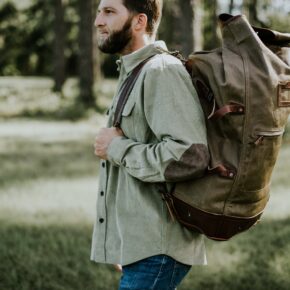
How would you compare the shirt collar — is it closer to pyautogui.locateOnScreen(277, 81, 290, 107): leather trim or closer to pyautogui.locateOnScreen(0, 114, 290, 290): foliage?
pyautogui.locateOnScreen(277, 81, 290, 107): leather trim

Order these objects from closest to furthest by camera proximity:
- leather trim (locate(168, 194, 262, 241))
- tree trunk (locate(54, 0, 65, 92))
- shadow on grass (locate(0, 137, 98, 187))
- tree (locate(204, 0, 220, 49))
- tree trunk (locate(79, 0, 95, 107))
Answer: leather trim (locate(168, 194, 262, 241)) < shadow on grass (locate(0, 137, 98, 187)) < tree trunk (locate(79, 0, 95, 107)) < tree trunk (locate(54, 0, 65, 92)) < tree (locate(204, 0, 220, 49))

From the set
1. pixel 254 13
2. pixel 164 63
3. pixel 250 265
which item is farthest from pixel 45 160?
pixel 164 63

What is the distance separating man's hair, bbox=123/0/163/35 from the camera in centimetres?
260

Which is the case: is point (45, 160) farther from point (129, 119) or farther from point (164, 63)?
point (164, 63)

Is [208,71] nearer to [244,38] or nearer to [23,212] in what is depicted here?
[244,38]

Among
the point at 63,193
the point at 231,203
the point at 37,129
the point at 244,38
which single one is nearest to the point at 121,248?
the point at 231,203

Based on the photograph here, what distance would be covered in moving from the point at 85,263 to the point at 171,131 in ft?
10.3

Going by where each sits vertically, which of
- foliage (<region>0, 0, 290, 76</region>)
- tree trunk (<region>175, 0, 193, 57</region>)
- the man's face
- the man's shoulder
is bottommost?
foliage (<region>0, 0, 290, 76</region>)

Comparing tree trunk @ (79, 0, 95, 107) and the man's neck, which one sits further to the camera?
tree trunk @ (79, 0, 95, 107)

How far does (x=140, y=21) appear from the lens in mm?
2615

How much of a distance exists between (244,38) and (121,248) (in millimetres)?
1002

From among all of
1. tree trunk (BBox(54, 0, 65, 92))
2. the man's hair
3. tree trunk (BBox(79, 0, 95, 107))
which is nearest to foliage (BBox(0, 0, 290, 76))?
tree trunk (BBox(54, 0, 65, 92))

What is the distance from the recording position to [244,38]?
2346 mm

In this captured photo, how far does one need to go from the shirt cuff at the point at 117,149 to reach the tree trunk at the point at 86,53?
1607cm
